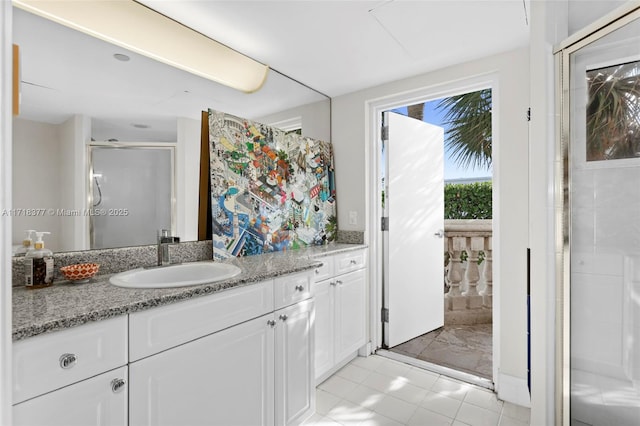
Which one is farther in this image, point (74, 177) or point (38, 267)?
point (74, 177)

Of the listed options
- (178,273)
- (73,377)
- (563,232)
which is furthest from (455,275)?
(73,377)

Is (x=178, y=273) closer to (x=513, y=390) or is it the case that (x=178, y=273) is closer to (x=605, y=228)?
(x=605, y=228)

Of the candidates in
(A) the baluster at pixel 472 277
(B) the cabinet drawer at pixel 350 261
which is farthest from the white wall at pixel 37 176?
(A) the baluster at pixel 472 277

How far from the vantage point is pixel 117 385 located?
3.20ft

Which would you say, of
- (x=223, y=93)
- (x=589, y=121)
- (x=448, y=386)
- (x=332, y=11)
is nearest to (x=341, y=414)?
(x=448, y=386)

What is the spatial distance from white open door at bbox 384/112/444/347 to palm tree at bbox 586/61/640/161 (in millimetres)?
1459

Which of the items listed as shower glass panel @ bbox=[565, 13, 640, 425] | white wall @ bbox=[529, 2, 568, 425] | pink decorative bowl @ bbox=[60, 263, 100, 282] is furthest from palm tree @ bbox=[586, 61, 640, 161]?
pink decorative bowl @ bbox=[60, 263, 100, 282]

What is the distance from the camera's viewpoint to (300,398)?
5.44 feet

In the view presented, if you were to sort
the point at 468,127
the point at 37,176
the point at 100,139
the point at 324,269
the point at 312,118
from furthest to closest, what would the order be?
the point at 468,127, the point at 312,118, the point at 324,269, the point at 100,139, the point at 37,176

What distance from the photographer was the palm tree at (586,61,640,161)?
1233 mm

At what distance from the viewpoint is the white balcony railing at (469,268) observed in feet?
10.6

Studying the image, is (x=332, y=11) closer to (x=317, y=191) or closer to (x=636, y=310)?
(x=317, y=191)

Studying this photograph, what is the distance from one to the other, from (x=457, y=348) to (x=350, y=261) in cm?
127

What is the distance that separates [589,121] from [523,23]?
755 millimetres
